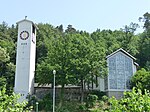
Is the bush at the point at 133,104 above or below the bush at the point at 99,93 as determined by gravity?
above

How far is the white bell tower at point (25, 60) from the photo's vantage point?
41.1 m

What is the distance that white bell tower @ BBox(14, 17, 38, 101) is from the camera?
135ft

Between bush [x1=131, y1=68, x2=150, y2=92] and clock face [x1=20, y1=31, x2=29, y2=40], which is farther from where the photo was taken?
clock face [x1=20, y1=31, x2=29, y2=40]

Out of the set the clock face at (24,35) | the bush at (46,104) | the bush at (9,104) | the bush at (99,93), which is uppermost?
the clock face at (24,35)

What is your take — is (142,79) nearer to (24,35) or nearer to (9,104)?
(24,35)

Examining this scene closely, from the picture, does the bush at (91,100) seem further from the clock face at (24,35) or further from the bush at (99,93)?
the clock face at (24,35)

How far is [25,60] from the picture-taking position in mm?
42156

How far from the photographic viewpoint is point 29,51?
42594mm

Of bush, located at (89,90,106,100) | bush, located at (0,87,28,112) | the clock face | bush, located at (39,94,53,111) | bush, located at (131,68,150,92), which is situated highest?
the clock face

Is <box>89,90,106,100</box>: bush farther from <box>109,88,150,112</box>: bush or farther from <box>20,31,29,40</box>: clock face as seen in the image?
<box>109,88,150,112</box>: bush

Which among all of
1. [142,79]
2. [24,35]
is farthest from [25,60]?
[142,79]

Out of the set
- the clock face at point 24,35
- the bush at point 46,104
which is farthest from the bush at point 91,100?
the clock face at point 24,35

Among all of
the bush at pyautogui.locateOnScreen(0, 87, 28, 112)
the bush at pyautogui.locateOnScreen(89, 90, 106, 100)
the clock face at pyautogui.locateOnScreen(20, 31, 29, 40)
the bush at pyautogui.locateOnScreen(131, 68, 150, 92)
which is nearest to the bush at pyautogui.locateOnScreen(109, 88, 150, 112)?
the bush at pyautogui.locateOnScreen(0, 87, 28, 112)

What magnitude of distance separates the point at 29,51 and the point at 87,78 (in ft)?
33.3
